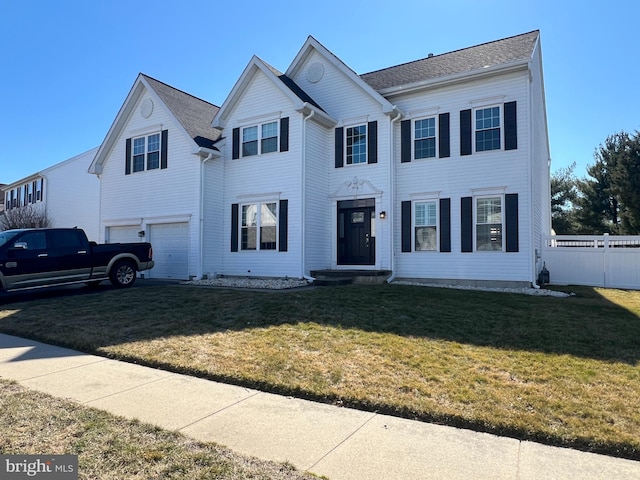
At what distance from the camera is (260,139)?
15414 millimetres

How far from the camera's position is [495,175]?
42.6 ft

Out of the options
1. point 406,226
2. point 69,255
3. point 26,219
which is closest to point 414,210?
point 406,226

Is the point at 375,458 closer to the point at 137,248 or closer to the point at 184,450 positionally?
the point at 184,450

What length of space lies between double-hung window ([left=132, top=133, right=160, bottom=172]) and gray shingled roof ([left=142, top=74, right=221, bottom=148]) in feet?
4.39

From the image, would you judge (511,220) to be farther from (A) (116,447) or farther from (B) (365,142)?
(A) (116,447)

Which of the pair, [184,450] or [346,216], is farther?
[346,216]

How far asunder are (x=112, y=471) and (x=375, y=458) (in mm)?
1912

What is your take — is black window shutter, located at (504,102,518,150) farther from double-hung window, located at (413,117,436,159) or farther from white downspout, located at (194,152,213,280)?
white downspout, located at (194,152,213,280)

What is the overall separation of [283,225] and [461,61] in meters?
8.26

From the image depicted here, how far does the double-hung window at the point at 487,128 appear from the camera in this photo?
1309cm

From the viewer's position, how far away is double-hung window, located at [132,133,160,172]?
55.3 feet

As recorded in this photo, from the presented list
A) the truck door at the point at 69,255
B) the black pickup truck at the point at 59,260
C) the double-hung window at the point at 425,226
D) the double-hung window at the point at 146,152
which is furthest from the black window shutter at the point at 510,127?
the truck door at the point at 69,255

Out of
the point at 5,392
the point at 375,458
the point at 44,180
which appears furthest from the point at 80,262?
the point at 44,180

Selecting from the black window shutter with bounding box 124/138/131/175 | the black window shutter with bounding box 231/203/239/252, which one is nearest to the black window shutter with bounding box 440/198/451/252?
the black window shutter with bounding box 231/203/239/252
